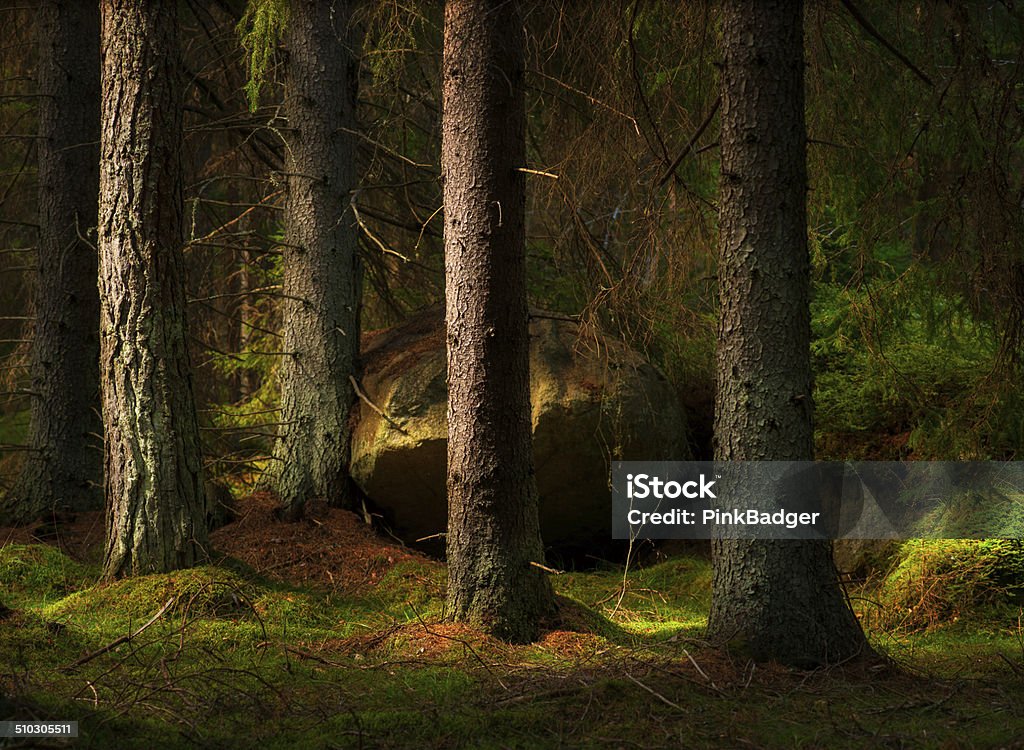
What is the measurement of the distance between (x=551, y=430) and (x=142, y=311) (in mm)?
3402

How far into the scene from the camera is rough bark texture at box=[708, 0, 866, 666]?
554 cm

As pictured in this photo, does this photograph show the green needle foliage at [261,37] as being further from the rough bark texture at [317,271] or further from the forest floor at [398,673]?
the forest floor at [398,673]

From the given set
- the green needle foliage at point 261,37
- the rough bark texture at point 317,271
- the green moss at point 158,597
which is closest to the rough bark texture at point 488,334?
the green moss at point 158,597

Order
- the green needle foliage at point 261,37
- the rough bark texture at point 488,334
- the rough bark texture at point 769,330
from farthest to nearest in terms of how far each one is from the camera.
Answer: the green needle foliage at point 261,37 → the rough bark texture at point 488,334 → the rough bark texture at point 769,330

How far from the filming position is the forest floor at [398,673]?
4.43m

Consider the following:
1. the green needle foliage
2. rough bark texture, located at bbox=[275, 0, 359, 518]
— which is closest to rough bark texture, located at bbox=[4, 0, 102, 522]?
rough bark texture, located at bbox=[275, 0, 359, 518]

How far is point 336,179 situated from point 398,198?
1.32 meters

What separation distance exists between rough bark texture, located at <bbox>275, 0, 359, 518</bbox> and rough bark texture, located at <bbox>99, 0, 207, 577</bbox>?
194 cm

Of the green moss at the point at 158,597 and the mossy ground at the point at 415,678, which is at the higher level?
the green moss at the point at 158,597

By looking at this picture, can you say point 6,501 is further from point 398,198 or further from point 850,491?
point 850,491

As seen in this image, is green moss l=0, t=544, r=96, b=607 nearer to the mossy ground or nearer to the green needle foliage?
the mossy ground

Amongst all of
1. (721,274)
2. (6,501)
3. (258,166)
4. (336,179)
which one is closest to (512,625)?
(721,274)

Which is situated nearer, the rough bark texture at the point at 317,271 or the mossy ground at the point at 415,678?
the mossy ground at the point at 415,678

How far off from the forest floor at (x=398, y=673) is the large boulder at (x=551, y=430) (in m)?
0.91
